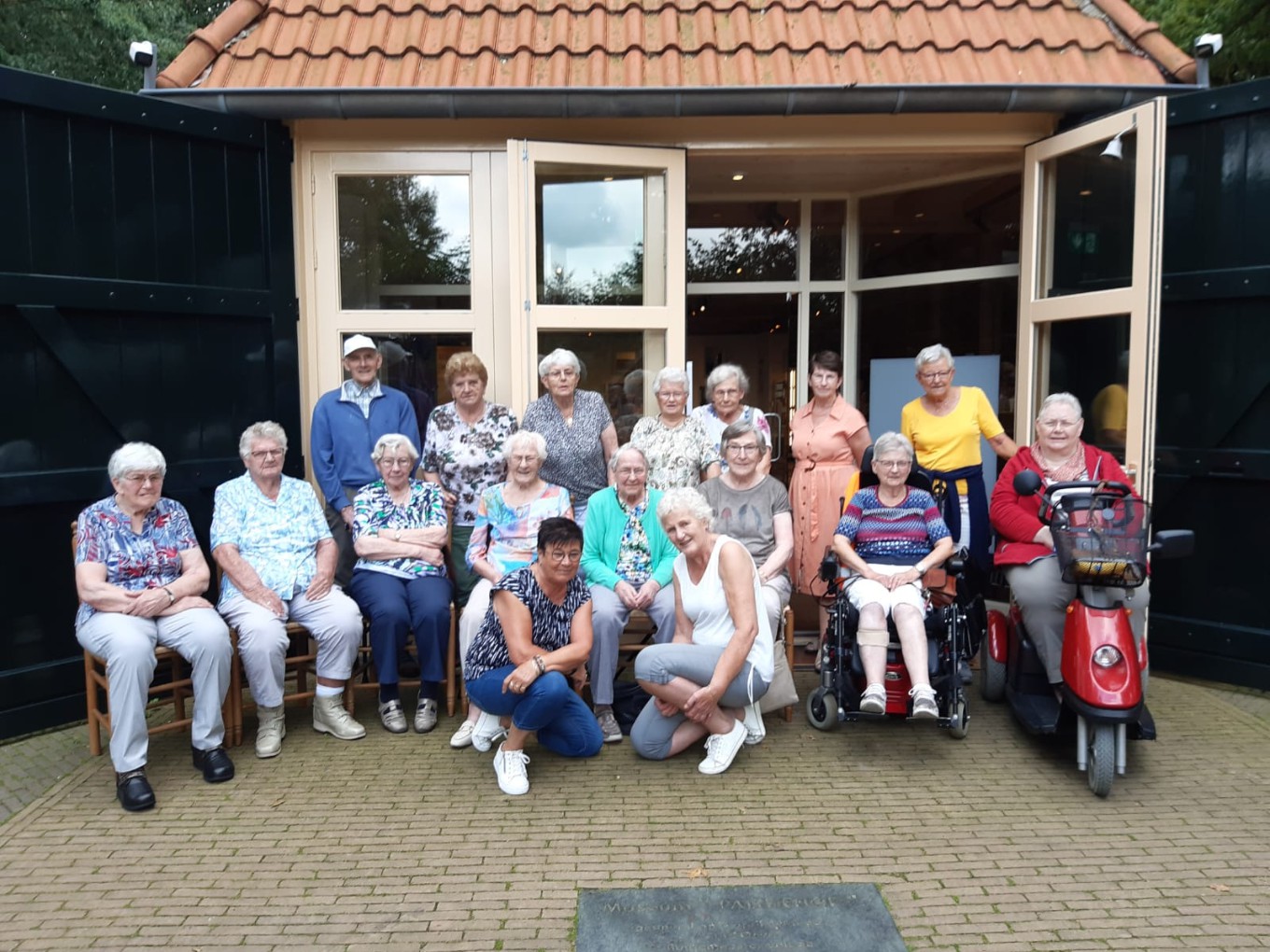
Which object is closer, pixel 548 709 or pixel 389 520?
pixel 548 709

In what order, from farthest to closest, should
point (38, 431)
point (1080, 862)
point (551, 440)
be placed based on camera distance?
point (551, 440), point (38, 431), point (1080, 862)

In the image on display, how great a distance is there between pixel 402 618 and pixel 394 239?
2318mm

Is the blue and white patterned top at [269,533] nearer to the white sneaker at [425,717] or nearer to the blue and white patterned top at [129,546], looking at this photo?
the blue and white patterned top at [129,546]

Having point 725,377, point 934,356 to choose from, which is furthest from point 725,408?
point 934,356

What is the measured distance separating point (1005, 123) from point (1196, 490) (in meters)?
2.30

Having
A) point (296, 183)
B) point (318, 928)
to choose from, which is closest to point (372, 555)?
point (318, 928)

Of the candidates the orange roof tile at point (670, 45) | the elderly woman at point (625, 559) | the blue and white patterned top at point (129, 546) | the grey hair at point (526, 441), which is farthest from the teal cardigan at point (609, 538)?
the orange roof tile at point (670, 45)

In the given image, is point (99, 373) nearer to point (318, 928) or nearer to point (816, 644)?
point (318, 928)

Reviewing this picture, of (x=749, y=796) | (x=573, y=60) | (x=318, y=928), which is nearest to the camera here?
(x=318, y=928)

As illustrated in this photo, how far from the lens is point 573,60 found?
4969 mm

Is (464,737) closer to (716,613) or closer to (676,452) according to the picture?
(716,613)

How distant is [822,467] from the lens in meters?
4.77

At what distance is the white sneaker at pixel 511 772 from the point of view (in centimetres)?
349

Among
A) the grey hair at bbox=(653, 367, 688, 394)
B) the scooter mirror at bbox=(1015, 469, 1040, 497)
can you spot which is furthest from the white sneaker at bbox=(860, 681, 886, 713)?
the grey hair at bbox=(653, 367, 688, 394)
